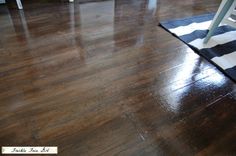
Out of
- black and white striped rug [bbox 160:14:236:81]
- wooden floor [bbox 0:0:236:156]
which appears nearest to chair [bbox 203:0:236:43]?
black and white striped rug [bbox 160:14:236:81]

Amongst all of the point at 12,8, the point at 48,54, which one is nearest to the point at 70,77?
the point at 48,54

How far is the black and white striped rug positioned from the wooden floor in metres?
0.08

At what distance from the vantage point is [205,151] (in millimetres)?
995

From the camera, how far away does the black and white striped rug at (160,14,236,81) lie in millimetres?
1591

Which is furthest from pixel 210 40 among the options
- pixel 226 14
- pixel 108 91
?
pixel 108 91

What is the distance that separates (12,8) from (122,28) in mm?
1335

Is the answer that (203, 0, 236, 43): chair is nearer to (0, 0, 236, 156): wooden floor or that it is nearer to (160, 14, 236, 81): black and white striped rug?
(160, 14, 236, 81): black and white striped rug

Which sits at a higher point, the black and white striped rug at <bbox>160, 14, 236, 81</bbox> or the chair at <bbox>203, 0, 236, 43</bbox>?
the chair at <bbox>203, 0, 236, 43</bbox>

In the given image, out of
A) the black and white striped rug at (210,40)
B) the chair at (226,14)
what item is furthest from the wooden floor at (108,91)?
the chair at (226,14)

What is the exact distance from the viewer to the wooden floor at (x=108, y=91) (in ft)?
3.34

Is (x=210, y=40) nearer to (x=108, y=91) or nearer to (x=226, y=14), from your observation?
(x=226, y=14)

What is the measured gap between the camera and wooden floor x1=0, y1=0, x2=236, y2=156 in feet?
3.34

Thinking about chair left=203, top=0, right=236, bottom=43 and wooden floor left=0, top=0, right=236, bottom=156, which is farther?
chair left=203, top=0, right=236, bottom=43

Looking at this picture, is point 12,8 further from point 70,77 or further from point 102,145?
point 102,145
